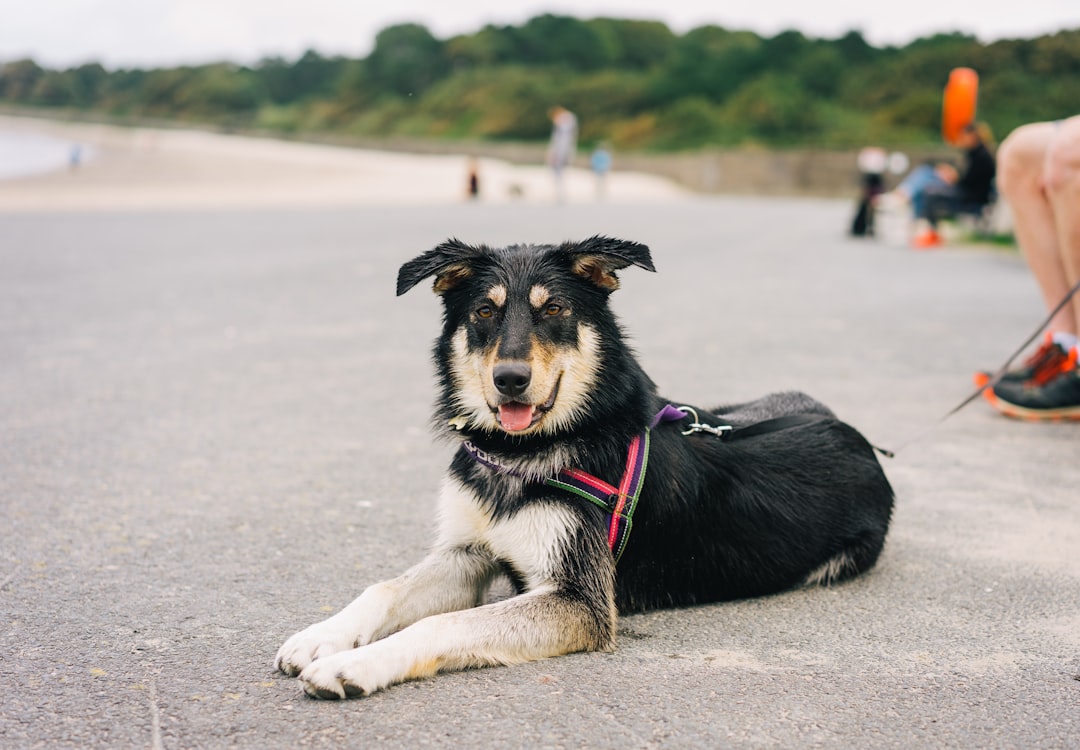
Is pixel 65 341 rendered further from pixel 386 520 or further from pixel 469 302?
pixel 469 302

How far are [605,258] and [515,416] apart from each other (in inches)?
25.0

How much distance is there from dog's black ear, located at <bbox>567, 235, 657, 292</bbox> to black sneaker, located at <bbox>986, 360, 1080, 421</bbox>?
4019 millimetres

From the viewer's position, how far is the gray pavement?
3018 millimetres

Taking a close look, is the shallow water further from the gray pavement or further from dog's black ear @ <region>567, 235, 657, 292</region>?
dog's black ear @ <region>567, 235, 657, 292</region>

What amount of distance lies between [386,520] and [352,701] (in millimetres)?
1853

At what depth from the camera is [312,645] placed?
10.8 ft

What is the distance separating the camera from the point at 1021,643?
3.64 meters

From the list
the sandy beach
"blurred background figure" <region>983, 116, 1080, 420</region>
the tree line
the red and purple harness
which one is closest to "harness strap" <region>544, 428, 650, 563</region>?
the red and purple harness

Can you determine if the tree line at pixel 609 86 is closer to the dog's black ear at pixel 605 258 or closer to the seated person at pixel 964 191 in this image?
the seated person at pixel 964 191

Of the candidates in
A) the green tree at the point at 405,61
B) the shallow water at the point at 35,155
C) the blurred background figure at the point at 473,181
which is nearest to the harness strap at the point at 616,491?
the blurred background figure at the point at 473,181

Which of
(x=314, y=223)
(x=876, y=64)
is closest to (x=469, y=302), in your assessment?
(x=314, y=223)

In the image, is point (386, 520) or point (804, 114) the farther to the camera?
point (804, 114)

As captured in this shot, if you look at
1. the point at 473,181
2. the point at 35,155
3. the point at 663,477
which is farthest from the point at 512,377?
the point at 35,155

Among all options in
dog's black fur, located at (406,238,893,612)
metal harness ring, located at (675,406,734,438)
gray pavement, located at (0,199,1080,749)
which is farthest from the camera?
metal harness ring, located at (675,406,734,438)
